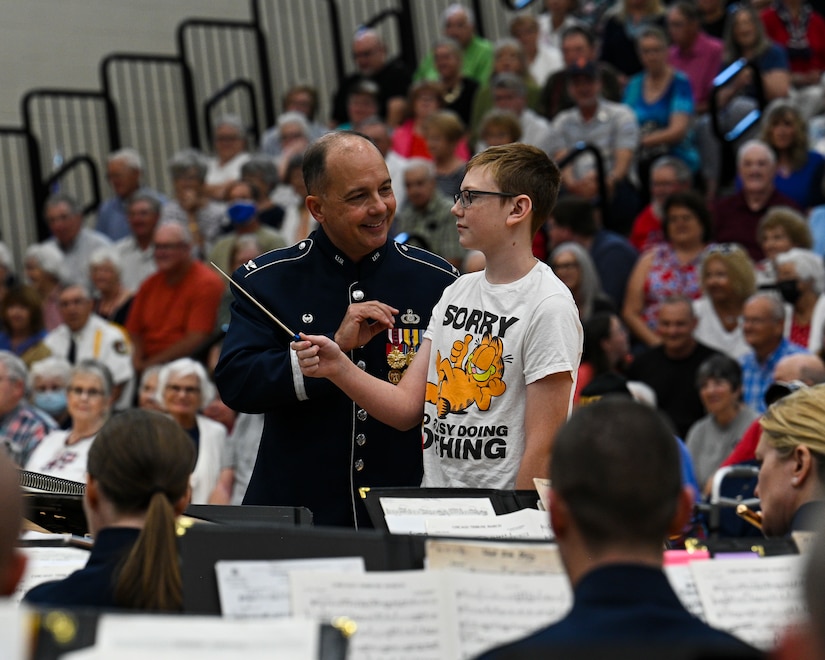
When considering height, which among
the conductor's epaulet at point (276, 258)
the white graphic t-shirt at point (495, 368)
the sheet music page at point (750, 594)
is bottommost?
the sheet music page at point (750, 594)

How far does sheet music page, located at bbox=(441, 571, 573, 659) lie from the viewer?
267cm

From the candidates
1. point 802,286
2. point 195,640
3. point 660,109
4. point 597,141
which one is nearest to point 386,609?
point 195,640

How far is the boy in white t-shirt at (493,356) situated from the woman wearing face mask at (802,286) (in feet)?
12.9

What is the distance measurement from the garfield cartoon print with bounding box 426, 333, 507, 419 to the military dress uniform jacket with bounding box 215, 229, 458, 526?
0.40m

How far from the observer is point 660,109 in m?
9.94

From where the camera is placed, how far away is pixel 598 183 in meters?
9.28

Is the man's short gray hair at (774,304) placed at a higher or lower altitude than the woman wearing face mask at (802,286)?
lower

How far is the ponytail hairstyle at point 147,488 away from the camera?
2.81 metres

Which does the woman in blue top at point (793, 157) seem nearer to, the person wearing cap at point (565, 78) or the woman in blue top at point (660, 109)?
the woman in blue top at point (660, 109)

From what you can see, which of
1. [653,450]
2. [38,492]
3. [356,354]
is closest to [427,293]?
[356,354]

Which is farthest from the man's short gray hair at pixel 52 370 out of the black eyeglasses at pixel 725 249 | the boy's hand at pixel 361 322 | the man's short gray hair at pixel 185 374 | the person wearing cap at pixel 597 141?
the boy's hand at pixel 361 322

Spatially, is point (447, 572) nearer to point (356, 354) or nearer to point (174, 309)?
point (356, 354)

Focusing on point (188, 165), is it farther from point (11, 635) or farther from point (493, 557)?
point (11, 635)

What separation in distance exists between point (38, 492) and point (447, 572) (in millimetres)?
1501
